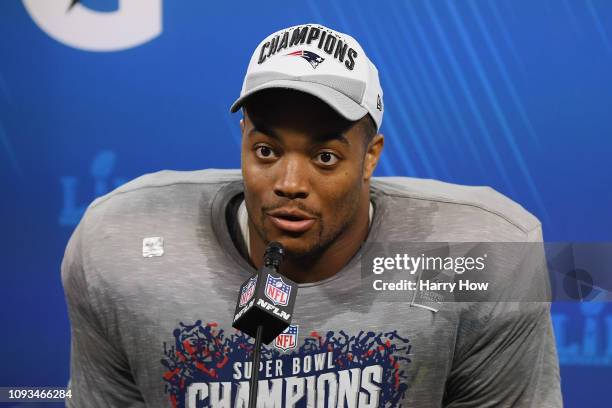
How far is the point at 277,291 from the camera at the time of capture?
39.9 inches

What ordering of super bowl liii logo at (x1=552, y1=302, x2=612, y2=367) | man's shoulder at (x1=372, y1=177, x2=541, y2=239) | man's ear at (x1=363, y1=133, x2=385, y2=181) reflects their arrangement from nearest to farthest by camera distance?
man's ear at (x1=363, y1=133, x2=385, y2=181) → man's shoulder at (x1=372, y1=177, x2=541, y2=239) → super bowl liii logo at (x1=552, y1=302, x2=612, y2=367)

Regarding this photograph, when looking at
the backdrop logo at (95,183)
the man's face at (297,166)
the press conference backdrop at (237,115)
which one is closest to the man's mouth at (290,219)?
the man's face at (297,166)

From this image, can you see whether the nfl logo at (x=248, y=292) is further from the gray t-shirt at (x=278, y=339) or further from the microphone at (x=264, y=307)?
the gray t-shirt at (x=278, y=339)

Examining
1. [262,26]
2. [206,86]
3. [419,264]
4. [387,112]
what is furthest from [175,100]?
[419,264]

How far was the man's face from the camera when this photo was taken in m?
1.27

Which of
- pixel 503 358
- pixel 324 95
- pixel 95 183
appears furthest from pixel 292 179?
pixel 95 183

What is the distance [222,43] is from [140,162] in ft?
1.01

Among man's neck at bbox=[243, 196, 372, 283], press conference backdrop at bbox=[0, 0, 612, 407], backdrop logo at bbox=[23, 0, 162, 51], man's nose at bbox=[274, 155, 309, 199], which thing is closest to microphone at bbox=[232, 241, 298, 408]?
man's nose at bbox=[274, 155, 309, 199]

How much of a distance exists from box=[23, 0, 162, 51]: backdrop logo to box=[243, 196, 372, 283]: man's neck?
0.70 m

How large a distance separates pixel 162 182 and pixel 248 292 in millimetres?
578

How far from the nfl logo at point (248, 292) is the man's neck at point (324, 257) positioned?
347 millimetres

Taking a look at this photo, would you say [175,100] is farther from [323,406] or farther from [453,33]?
[323,406]

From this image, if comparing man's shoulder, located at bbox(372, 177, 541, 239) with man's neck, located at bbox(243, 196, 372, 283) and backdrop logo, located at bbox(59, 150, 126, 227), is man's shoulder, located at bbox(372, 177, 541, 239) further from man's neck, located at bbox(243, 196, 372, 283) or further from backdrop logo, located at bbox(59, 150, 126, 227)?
backdrop logo, located at bbox(59, 150, 126, 227)

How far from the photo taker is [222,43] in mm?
1949
